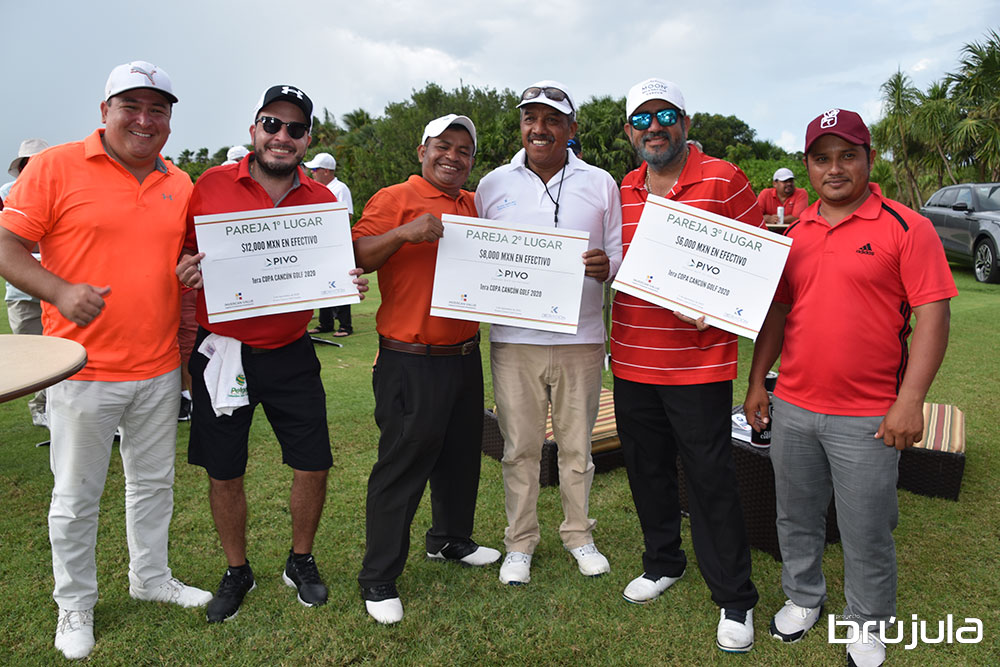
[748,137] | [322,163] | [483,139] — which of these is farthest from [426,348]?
[748,137]

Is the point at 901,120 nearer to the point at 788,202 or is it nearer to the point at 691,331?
the point at 788,202

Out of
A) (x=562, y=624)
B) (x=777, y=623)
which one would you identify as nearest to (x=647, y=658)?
(x=562, y=624)

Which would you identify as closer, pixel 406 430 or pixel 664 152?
pixel 664 152

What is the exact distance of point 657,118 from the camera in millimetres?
2836

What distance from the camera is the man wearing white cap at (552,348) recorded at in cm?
312

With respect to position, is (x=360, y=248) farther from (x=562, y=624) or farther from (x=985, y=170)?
(x=985, y=170)

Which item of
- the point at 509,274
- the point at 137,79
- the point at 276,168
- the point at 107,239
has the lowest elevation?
the point at 509,274

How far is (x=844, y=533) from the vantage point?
2623mm

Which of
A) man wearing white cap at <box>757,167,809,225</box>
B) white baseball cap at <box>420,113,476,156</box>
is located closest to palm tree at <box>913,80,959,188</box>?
man wearing white cap at <box>757,167,809,225</box>

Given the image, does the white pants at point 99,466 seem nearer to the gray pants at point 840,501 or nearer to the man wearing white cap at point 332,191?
the gray pants at point 840,501

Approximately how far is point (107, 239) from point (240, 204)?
510mm

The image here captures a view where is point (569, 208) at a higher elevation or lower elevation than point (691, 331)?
higher

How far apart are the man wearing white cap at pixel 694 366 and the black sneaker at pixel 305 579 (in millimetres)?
1645

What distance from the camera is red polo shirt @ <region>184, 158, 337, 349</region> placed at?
111 inches
